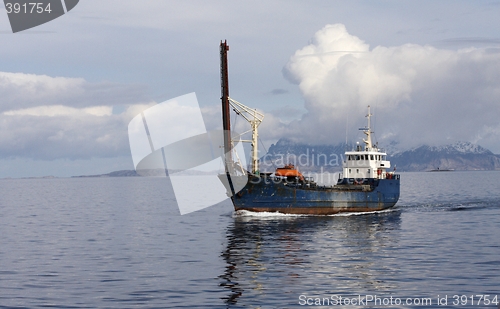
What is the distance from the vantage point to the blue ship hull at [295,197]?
56281 mm

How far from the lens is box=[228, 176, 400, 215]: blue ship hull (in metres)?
56.3

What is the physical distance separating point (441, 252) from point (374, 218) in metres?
22.8

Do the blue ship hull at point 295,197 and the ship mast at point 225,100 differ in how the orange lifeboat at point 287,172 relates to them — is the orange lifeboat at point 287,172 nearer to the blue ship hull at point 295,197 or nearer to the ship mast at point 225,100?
the blue ship hull at point 295,197

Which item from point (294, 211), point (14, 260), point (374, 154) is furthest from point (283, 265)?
point (374, 154)

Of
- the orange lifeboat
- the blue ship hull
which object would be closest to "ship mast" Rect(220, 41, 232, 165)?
the blue ship hull

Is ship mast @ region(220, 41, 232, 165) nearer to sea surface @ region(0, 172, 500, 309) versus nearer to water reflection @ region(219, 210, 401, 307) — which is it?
sea surface @ region(0, 172, 500, 309)

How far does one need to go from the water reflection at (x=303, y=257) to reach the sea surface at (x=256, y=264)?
2.8 inches

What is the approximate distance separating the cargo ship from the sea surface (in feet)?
8.51

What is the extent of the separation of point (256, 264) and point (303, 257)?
3.57 meters

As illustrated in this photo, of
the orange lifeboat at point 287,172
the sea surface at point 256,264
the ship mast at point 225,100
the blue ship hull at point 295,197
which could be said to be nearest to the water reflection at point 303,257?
the sea surface at point 256,264

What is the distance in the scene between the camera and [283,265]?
31.2 metres

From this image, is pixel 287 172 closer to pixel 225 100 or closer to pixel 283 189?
pixel 283 189

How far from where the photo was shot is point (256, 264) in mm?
31516

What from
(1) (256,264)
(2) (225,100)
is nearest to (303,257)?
(1) (256,264)
